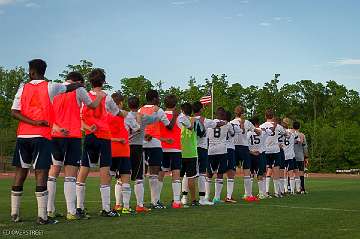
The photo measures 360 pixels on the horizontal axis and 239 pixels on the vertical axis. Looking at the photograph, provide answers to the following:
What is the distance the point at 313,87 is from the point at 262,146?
85983 mm

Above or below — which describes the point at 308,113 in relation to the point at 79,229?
above

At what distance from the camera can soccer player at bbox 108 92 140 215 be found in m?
10.2

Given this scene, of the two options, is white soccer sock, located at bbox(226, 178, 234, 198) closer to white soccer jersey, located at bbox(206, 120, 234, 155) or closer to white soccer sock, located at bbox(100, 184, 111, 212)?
white soccer jersey, located at bbox(206, 120, 234, 155)

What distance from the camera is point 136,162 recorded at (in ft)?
36.0

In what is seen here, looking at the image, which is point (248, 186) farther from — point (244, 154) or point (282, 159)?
point (282, 159)

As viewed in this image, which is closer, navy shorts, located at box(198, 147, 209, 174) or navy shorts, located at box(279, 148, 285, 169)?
navy shorts, located at box(198, 147, 209, 174)

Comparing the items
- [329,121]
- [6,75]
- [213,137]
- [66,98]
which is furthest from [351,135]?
[66,98]

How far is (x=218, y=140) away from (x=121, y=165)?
3.98m

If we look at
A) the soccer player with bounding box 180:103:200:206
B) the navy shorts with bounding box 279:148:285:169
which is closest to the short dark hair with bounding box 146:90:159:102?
the soccer player with bounding box 180:103:200:206

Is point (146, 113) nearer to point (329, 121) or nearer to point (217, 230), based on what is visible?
point (217, 230)

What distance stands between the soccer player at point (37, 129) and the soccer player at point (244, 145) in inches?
275

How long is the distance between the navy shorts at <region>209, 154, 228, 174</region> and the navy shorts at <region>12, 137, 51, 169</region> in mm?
6109

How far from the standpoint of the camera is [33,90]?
833 cm

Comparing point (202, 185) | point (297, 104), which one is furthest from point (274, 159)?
point (297, 104)
